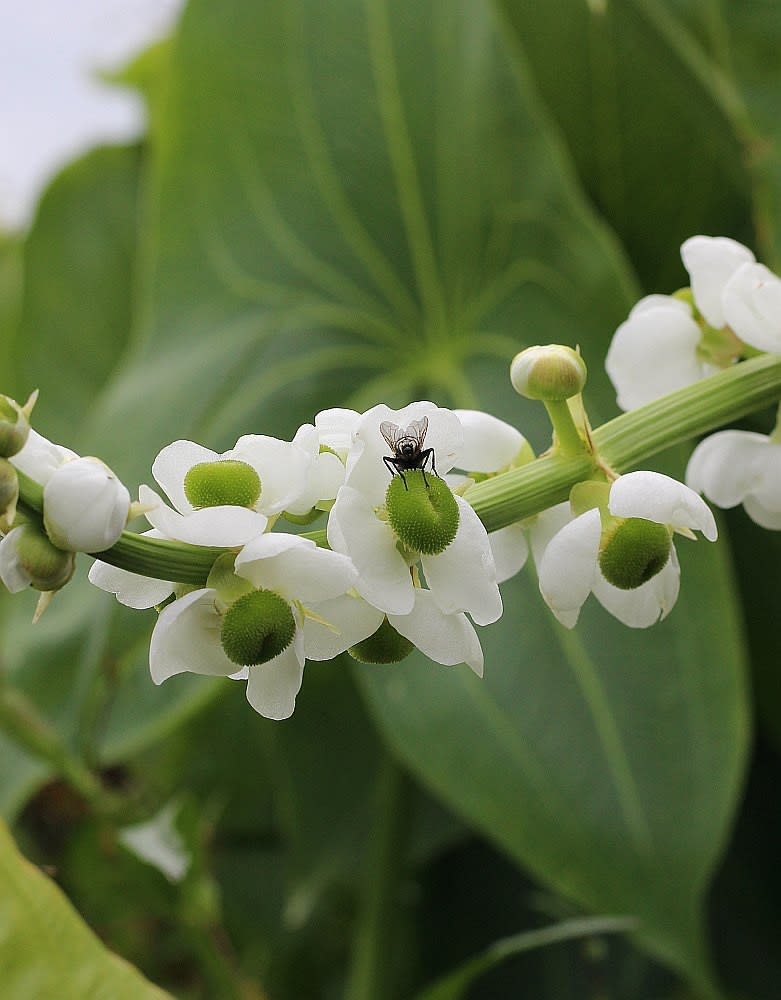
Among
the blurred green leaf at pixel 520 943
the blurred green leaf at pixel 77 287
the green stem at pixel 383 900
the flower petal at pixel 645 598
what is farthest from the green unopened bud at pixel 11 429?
the blurred green leaf at pixel 77 287

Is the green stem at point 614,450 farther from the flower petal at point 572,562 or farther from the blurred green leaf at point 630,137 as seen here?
the blurred green leaf at point 630,137

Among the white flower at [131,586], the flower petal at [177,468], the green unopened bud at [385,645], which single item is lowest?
the green unopened bud at [385,645]

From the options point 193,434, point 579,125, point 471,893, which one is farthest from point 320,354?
point 471,893

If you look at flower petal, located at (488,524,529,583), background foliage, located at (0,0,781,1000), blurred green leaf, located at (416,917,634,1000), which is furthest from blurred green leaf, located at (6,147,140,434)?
flower petal, located at (488,524,529,583)

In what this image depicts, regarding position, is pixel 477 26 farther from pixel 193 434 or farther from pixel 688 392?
pixel 688 392

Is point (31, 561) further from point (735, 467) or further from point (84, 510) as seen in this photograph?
point (735, 467)

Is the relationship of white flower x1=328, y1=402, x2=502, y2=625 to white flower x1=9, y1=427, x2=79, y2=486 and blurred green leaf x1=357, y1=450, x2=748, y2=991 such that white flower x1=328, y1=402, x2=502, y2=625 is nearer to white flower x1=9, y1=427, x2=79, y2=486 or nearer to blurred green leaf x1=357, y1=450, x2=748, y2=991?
white flower x1=9, y1=427, x2=79, y2=486
